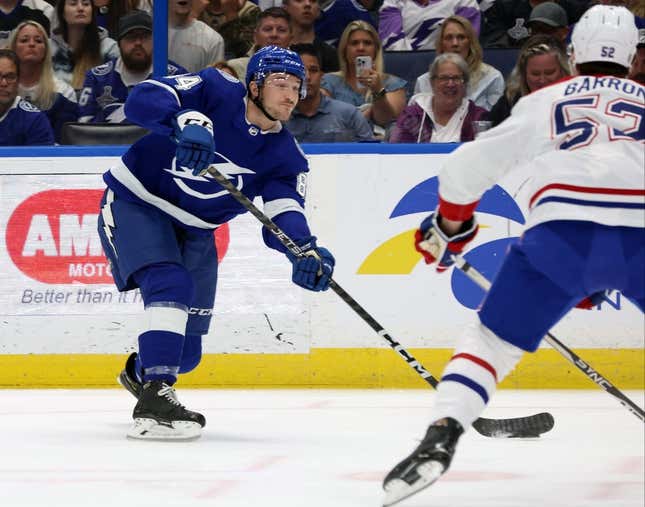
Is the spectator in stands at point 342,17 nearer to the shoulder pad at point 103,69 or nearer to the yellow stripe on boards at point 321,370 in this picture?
the shoulder pad at point 103,69

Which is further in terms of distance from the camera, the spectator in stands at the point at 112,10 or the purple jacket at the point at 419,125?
the spectator in stands at the point at 112,10

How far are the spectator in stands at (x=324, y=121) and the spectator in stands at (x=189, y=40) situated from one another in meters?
0.47

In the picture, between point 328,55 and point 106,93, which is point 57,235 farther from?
point 328,55

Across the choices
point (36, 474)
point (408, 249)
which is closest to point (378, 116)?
point (408, 249)

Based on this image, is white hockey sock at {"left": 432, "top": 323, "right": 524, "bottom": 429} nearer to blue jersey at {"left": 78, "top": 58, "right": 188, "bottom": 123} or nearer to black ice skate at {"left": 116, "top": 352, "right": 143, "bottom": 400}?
black ice skate at {"left": 116, "top": 352, "right": 143, "bottom": 400}

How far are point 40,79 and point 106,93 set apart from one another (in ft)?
0.97

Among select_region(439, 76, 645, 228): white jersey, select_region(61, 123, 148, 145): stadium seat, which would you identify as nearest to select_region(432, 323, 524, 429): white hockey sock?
select_region(439, 76, 645, 228): white jersey

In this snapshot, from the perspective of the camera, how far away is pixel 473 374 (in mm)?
2439

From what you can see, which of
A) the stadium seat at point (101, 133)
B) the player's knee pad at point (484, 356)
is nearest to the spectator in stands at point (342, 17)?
the stadium seat at point (101, 133)

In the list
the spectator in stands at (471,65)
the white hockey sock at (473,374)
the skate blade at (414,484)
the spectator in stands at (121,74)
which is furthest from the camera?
the spectator in stands at (121,74)

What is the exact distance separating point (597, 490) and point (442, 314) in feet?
7.14

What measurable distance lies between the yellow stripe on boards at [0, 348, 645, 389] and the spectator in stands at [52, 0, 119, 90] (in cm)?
130

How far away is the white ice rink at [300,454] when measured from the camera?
271cm

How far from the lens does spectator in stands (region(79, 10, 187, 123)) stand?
5.43 metres
